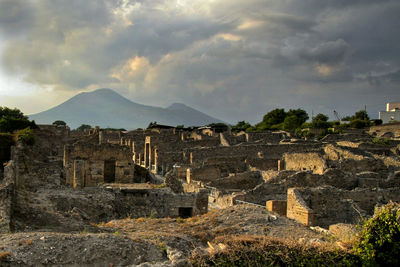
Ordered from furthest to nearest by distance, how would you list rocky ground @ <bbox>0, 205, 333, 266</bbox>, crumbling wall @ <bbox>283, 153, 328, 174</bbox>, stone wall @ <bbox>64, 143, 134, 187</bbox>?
crumbling wall @ <bbox>283, 153, 328, 174</bbox>, stone wall @ <bbox>64, 143, 134, 187</bbox>, rocky ground @ <bbox>0, 205, 333, 266</bbox>

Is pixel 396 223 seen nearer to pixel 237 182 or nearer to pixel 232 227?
pixel 232 227

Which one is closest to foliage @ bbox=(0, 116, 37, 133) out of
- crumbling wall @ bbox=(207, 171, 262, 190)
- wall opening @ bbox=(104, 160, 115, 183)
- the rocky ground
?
wall opening @ bbox=(104, 160, 115, 183)

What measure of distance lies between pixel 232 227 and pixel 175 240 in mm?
2210

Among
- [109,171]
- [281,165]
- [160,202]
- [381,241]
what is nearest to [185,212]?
[160,202]

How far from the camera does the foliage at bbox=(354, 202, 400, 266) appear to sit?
733 centimetres

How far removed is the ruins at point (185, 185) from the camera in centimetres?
1304

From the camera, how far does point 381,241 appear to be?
24.4 ft

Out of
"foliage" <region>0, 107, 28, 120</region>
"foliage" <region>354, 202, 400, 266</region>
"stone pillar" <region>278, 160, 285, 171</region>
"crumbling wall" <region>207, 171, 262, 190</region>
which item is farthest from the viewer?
"foliage" <region>0, 107, 28, 120</region>

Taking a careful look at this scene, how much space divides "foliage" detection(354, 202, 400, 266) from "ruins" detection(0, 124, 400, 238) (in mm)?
4941

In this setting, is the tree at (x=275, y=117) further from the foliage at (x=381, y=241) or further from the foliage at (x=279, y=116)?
the foliage at (x=381, y=241)

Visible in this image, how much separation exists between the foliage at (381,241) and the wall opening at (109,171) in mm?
16993

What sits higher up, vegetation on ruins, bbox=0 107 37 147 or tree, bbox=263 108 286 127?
tree, bbox=263 108 286 127

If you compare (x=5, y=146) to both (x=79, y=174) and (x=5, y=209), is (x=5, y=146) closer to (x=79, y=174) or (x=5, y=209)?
(x=79, y=174)

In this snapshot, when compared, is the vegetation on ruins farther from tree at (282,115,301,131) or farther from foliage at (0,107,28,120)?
tree at (282,115,301,131)
